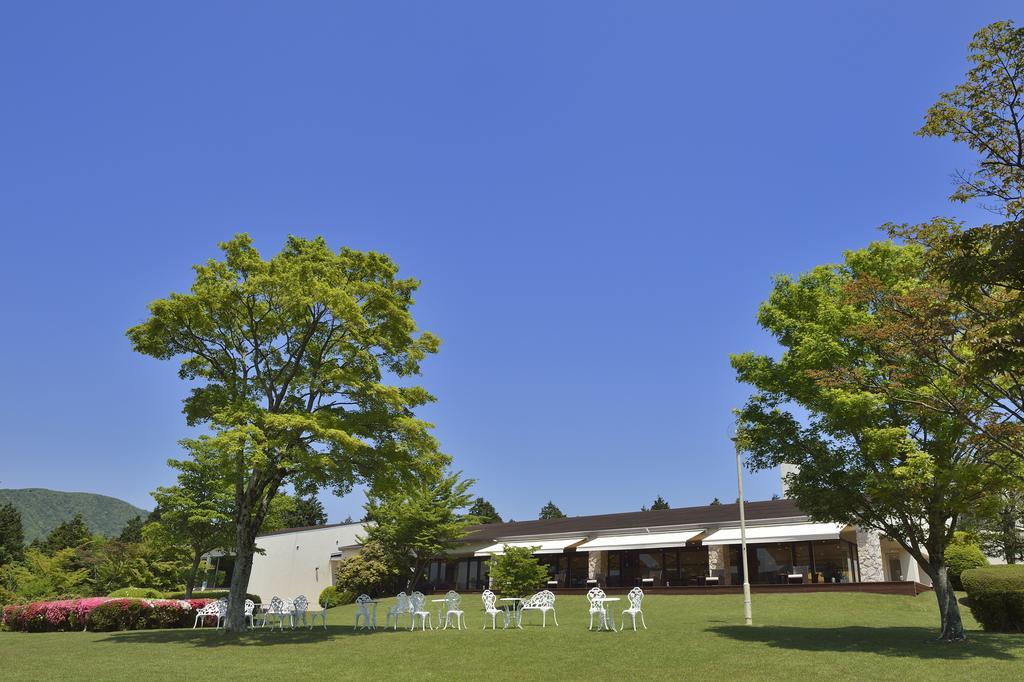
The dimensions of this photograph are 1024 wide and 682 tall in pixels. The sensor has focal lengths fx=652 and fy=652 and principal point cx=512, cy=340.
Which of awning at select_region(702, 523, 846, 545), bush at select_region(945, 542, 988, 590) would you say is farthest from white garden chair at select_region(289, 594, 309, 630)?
bush at select_region(945, 542, 988, 590)

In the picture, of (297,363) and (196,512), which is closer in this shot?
(297,363)

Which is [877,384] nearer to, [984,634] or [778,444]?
[778,444]

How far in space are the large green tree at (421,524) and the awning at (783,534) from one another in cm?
1357

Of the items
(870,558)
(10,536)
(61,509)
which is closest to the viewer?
(870,558)

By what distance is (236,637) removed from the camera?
16.2 m

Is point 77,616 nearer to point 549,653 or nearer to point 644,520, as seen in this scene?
point 549,653

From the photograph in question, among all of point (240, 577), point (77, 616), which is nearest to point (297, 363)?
point (240, 577)

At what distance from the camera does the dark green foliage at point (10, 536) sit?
48872mm

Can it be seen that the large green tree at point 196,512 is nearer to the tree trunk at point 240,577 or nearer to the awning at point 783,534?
the tree trunk at point 240,577

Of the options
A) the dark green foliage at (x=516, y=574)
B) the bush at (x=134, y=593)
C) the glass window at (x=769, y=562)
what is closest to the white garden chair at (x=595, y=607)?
the dark green foliage at (x=516, y=574)

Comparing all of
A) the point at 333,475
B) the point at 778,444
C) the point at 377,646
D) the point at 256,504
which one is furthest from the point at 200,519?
the point at 778,444

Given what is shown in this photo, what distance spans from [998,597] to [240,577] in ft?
61.3

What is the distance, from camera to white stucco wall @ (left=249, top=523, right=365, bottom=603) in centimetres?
4319

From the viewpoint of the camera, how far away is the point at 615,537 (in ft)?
112
